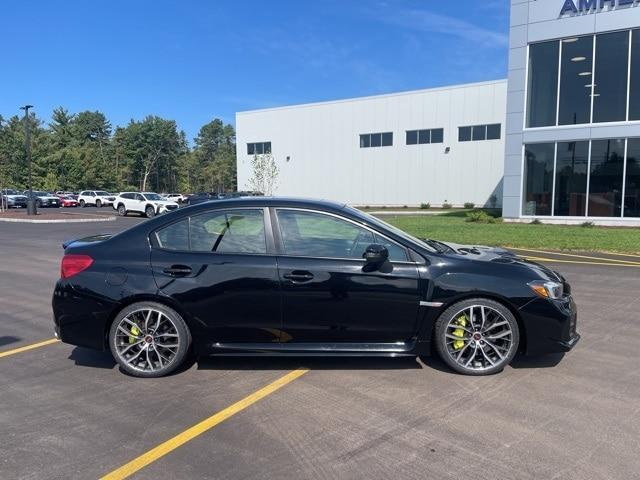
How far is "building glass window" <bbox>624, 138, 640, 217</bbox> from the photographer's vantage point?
20609mm

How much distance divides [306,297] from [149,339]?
4.71 ft

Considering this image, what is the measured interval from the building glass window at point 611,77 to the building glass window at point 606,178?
1123mm

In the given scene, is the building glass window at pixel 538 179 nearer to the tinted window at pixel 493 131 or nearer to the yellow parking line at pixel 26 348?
the tinted window at pixel 493 131

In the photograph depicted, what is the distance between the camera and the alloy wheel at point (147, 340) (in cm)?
462

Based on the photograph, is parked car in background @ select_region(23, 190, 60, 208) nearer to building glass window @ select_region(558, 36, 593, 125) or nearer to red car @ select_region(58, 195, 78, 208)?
red car @ select_region(58, 195, 78, 208)

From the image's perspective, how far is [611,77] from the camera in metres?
21.1

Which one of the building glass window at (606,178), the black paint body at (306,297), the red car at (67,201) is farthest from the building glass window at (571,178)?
the red car at (67,201)

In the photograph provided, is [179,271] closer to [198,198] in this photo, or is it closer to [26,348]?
[26,348]

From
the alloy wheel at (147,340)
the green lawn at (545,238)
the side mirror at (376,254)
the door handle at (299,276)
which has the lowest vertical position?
the alloy wheel at (147,340)

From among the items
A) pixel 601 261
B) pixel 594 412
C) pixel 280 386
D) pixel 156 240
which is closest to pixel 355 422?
pixel 280 386

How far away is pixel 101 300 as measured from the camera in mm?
4617

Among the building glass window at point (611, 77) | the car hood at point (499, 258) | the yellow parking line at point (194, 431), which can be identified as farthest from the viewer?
the building glass window at point (611, 77)

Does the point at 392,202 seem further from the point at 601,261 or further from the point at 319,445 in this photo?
the point at 319,445

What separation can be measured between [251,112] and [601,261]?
48.1 m
